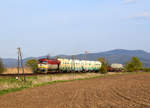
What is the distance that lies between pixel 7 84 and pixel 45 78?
403 inches

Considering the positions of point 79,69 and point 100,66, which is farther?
point 100,66

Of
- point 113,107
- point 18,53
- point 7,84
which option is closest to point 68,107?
point 113,107

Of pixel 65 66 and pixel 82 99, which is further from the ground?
pixel 82 99

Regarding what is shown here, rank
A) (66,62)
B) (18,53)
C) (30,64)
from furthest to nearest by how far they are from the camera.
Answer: (30,64) < (66,62) < (18,53)

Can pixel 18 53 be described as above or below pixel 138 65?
above

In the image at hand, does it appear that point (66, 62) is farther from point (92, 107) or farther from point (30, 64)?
point (92, 107)

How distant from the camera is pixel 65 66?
189 ft

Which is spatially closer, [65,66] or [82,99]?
[82,99]

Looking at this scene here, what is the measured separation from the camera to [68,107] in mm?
13227

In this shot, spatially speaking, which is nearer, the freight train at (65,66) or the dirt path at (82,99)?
the dirt path at (82,99)

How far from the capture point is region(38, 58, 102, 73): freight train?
49.4 metres

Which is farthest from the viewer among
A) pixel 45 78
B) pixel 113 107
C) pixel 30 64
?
pixel 30 64

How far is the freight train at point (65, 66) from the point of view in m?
49.4

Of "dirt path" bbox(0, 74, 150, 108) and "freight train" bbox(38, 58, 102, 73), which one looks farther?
"freight train" bbox(38, 58, 102, 73)
